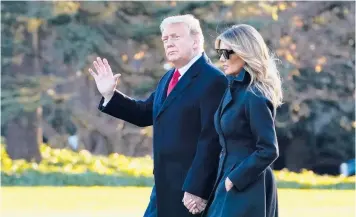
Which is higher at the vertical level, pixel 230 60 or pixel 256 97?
pixel 230 60

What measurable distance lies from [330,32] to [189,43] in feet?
71.2

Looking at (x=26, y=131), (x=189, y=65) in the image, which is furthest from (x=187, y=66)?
(x=26, y=131)

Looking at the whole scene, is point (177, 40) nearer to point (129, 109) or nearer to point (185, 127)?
point (185, 127)

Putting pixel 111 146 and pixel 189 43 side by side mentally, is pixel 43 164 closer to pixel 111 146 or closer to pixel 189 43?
pixel 111 146

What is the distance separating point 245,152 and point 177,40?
935 millimetres

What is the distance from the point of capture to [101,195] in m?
16.9

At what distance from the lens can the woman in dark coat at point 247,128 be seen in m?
Answer: 5.77

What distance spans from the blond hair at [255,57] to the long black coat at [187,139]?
1.64 feet

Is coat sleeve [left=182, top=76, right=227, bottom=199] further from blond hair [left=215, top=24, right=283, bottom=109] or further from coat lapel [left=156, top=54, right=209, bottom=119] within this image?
blond hair [left=215, top=24, right=283, bottom=109]

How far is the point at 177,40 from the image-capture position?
6.38m

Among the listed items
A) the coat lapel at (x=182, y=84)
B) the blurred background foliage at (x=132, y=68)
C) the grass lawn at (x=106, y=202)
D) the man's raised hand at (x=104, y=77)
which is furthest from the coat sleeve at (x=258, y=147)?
the blurred background foliage at (x=132, y=68)

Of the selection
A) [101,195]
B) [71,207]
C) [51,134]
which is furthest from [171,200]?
[51,134]

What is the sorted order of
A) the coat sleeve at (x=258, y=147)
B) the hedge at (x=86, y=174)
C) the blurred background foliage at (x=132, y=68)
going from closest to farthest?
the coat sleeve at (x=258, y=147), the hedge at (x=86, y=174), the blurred background foliage at (x=132, y=68)

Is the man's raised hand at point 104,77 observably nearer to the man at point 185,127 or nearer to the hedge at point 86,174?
the man at point 185,127
